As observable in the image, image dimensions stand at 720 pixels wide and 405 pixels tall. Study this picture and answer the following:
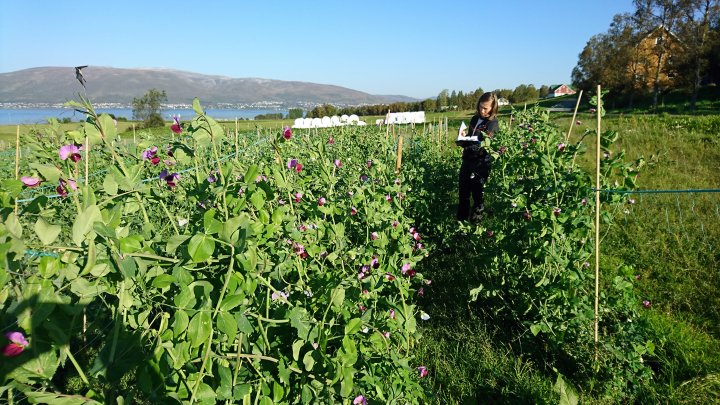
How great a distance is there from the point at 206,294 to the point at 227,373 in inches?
12.6

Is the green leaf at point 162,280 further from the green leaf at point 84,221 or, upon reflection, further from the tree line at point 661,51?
the tree line at point 661,51

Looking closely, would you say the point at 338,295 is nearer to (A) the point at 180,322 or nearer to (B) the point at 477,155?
(A) the point at 180,322

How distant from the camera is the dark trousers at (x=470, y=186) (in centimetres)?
497

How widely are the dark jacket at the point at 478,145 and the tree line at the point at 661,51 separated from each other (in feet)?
70.6

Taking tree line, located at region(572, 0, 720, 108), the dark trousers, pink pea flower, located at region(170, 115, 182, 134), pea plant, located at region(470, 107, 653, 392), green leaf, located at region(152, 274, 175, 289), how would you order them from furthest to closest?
tree line, located at region(572, 0, 720, 108), the dark trousers, pea plant, located at region(470, 107, 653, 392), pink pea flower, located at region(170, 115, 182, 134), green leaf, located at region(152, 274, 175, 289)

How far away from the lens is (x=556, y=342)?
8.36ft

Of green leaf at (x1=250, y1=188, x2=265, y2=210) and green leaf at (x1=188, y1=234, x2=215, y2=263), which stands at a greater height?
green leaf at (x1=250, y1=188, x2=265, y2=210)

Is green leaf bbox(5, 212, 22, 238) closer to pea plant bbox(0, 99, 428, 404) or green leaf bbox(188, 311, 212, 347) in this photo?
pea plant bbox(0, 99, 428, 404)

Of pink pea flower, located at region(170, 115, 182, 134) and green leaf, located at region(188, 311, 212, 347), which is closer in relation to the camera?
green leaf, located at region(188, 311, 212, 347)

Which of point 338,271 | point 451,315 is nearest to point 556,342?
point 451,315

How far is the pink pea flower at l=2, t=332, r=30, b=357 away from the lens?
2.69 ft

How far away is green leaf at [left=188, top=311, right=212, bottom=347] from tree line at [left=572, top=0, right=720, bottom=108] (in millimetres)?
25904

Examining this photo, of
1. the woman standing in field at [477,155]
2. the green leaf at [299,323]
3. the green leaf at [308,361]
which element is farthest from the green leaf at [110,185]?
the woman standing in field at [477,155]

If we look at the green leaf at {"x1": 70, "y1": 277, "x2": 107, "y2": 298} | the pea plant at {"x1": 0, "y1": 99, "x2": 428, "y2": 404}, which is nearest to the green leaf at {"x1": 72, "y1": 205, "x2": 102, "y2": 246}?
the pea plant at {"x1": 0, "y1": 99, "x2": 428, "y2": 404}
